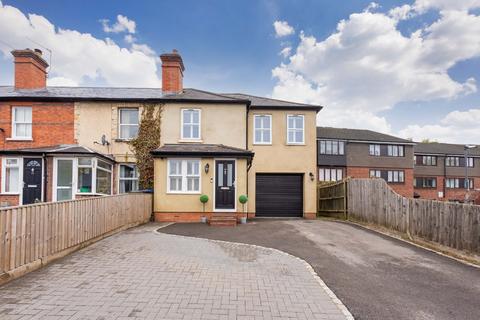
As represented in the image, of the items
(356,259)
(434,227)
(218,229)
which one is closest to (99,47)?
(218,229)

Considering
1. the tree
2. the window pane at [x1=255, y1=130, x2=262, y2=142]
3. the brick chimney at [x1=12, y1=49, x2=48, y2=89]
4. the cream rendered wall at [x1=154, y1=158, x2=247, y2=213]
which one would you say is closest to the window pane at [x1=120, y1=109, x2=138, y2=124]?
the tree

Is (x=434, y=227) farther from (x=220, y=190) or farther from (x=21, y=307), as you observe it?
(x=21, y=307)

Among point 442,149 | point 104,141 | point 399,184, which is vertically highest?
point 442,149

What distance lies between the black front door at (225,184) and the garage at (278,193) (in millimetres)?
3619

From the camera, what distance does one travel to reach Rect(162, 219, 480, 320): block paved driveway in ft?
14.6

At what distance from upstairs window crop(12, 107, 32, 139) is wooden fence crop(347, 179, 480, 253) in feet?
57.7

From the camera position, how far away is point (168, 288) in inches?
193

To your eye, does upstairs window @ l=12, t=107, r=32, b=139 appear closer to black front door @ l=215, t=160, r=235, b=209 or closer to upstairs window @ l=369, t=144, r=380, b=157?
black front door @ l=215, t=160, r=235, b=209

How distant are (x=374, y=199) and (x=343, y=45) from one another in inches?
376

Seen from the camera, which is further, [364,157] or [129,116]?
[364,157]

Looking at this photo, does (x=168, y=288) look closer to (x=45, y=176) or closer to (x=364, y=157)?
(x=45, y=176)

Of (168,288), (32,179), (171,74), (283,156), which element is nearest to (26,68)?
(32,179)

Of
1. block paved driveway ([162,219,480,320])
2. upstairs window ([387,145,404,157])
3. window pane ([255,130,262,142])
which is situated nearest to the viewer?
block paved driveway ([162,219,480,320])

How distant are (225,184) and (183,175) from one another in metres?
2.09
